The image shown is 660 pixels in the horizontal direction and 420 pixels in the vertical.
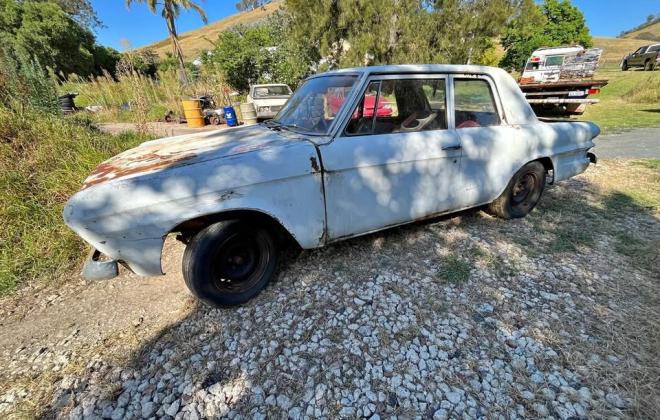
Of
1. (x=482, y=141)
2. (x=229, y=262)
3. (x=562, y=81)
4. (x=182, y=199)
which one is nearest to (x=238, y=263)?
(x=229, y=262)

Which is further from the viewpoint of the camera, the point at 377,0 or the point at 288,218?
the point at 377,0

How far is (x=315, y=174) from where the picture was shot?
2.28m

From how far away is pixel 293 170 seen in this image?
86.7 inches

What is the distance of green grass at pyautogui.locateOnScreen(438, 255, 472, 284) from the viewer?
2.66m

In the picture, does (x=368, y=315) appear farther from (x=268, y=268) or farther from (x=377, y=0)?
(x=377, y=0)

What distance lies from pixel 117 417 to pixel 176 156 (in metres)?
1.65

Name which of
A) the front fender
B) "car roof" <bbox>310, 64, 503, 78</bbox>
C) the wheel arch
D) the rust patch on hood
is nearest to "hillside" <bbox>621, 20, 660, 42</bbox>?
"car roof" <bbox>310, 64, 503, 78</bbox>

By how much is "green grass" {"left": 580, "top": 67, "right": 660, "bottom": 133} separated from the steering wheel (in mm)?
8799

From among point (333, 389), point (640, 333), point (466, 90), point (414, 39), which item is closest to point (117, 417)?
point (333, 389)

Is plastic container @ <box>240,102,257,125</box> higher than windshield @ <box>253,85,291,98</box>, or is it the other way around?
windshield @ <box>253,85,291,98</box>

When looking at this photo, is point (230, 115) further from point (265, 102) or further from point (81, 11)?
point (81, 11)

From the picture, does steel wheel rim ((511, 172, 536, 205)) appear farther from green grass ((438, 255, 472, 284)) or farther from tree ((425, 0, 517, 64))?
tree ((425, 0, 517, 64))

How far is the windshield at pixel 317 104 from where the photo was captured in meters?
2.56

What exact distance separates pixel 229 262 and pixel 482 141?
8.35ft
